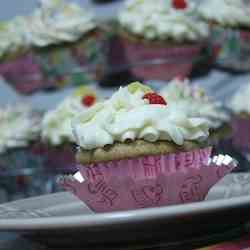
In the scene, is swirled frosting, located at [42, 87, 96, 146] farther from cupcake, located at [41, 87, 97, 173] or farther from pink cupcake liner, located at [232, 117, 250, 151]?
pink cupcake liner, located at [232, 117, 250, 151]

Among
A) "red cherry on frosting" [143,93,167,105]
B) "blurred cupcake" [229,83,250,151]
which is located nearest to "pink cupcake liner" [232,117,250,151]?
"blurred cupcake" [229,83,250,151]

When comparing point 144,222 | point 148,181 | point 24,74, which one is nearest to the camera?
point 144,222

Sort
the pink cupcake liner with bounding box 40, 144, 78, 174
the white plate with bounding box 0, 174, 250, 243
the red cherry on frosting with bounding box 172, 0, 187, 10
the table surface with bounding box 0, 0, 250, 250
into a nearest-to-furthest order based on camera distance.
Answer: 1. the white plate with bounding box 0, 174, 250, 243
2. the pink cupcake liner with bounding box 40, 144, 78, 174
3. the red cherry on frosting with bounding box 172, 0, 187, 10
4. the table surface with bounding box 0, 0, 250, 250

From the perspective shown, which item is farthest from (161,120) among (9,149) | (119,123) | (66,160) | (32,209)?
(9,149)

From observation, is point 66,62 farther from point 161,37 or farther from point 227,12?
point 227,12

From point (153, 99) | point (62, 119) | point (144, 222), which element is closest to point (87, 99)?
point (62, 119)

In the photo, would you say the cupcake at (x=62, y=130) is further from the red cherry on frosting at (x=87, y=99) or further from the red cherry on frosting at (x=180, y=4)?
the red cherry on frosting at (x=180, y=4)

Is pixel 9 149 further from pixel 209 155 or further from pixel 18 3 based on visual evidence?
pixel 209 155
